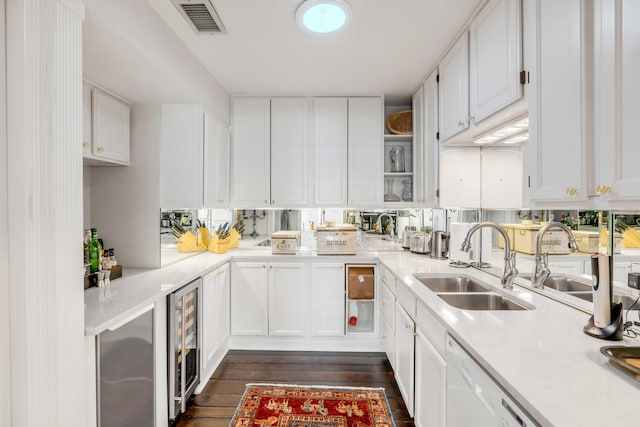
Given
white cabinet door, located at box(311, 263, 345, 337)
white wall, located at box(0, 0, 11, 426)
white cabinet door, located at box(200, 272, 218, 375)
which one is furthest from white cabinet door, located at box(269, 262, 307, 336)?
white wall, located at box(0, 0, 11, 426)

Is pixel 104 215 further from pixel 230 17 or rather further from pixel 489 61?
pixel 489 61

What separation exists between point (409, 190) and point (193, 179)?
2.25m

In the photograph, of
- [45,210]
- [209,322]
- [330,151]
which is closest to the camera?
[45,210]

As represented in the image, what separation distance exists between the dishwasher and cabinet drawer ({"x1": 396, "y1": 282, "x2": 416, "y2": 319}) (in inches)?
21.0

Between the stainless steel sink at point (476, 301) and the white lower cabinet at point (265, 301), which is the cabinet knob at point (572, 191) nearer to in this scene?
the stainless steel sink at point (476, 301)

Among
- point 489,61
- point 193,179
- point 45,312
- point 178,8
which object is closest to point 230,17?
point 178,8

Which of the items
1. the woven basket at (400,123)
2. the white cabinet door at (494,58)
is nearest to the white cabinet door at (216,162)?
the woven basket at (400,123)

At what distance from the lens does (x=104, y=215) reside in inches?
99.9

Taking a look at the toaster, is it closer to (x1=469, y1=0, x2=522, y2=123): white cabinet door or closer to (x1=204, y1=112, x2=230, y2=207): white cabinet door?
(x1=469, y1=0, x2=522, y2=123): white cabinet door

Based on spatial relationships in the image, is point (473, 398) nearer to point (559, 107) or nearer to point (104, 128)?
point (559, 107)

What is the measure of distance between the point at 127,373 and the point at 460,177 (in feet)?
8.76

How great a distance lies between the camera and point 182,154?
2.75 metres

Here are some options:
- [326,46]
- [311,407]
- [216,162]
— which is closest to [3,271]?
[311,407]

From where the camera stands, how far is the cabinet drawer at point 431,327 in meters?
1.52
